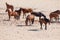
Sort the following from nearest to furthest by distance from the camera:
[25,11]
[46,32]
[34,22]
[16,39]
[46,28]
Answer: [16,39] < [46,32] < [46,28] < [34,22] < [25,11]

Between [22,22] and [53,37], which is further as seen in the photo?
[22,22]

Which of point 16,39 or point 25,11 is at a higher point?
point 25,11

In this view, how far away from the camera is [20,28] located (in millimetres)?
13367

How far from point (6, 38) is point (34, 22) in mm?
4206

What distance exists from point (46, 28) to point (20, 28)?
4.25 feet

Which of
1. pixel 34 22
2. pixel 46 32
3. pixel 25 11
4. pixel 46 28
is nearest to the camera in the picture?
pixel 46 32

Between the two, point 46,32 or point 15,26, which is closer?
point 46,32

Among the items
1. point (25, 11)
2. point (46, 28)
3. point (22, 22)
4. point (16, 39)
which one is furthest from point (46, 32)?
point (25, 11)

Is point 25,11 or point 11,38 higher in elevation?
point 25,11

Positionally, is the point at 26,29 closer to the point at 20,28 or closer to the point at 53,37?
the point at 20,28

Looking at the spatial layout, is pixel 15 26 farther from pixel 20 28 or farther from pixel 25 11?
pixel 25 11

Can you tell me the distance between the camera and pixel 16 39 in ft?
35.9

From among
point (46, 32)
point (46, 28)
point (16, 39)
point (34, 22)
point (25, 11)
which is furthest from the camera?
point (25, 11)

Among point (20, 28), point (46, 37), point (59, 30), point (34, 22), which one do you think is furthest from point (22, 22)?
point (46, 37)
